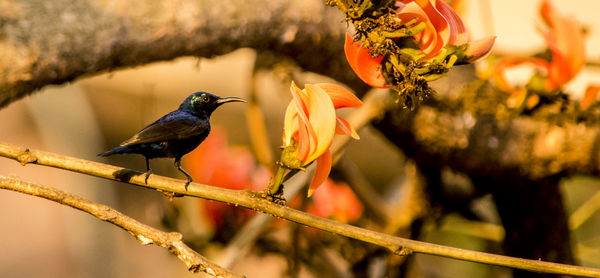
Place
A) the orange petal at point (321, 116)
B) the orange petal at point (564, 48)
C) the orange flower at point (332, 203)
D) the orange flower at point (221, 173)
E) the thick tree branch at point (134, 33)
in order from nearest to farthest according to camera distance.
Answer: the orange petal at point (321, 116)
the thick tree branch at point (134, 33)
the orange petal at point (564, 48)
the orange flower at point (221, 173)
the orange flower at point (332, 203)

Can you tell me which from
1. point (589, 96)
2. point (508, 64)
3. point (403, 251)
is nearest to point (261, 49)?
point (508, 64)

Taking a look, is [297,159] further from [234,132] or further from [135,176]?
[234,132]

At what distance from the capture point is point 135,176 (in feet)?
1.42

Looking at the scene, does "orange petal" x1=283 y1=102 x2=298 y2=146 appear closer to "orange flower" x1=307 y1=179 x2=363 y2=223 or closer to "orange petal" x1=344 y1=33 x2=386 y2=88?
"orange petal" x1=344 y1=33 x2=386 y2=88

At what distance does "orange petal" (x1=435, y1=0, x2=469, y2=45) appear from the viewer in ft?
Answer: 1.54

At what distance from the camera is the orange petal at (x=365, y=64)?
0.48 meters

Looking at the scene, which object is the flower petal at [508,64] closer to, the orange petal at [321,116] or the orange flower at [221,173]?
the orange flower at [221,173]

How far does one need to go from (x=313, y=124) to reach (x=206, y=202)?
666 mm

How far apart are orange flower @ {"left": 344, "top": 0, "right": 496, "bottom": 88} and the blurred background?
0.64 feet

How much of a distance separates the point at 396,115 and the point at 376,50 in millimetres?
654

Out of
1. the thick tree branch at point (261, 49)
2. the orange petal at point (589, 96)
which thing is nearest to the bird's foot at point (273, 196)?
the thick tree branch at point (261, 49)

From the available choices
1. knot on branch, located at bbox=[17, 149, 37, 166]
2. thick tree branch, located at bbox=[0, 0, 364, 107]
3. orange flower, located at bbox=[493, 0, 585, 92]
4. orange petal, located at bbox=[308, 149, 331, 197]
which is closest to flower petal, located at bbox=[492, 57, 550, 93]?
orange flower, located at bbox=[493, 0, 585, 92]

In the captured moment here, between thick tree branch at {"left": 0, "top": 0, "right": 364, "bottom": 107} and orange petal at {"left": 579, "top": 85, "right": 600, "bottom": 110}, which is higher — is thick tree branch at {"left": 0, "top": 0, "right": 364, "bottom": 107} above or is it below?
above

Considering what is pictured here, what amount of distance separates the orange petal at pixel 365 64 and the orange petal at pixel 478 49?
0.22ft
